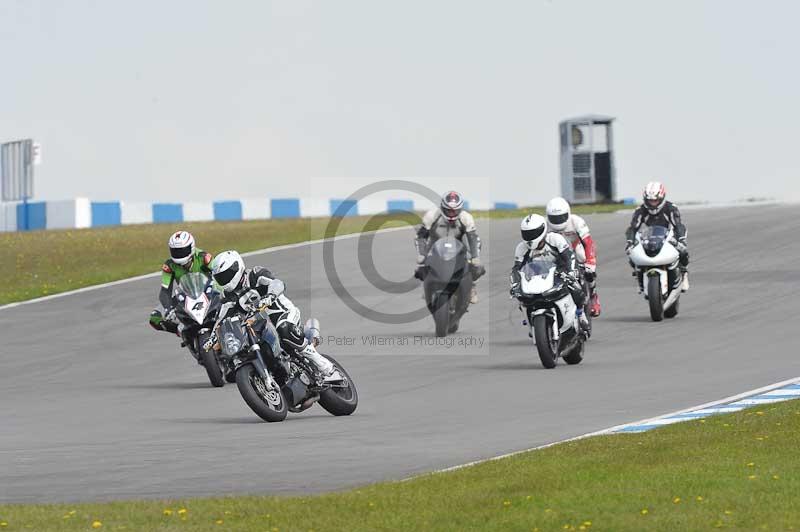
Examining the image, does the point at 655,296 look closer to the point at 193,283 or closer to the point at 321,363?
the point at 193,283

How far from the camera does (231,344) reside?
14.0 m

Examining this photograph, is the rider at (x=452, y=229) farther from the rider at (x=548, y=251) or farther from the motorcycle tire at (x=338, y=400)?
the motorcycle tire at (x=338, y=400)

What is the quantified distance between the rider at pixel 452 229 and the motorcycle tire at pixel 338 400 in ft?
20.8

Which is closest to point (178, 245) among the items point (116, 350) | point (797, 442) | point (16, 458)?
point (116, 350)

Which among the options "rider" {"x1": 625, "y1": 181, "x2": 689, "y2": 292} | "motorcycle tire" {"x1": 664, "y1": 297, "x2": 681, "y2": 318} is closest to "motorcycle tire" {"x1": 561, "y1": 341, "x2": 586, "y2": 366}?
"rider" {"x1": 625, "y1": 181, "x2": 689, "y2": 292}

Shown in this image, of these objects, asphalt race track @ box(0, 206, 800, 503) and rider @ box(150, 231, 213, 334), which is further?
rider @ box(150, 231, 213, 334)

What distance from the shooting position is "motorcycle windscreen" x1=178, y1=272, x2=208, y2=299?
18.7m

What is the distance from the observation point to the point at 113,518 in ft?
30.9

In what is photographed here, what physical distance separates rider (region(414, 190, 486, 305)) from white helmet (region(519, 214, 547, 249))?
108 inches

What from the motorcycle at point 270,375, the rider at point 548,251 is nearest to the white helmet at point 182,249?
the rider at point 548,251

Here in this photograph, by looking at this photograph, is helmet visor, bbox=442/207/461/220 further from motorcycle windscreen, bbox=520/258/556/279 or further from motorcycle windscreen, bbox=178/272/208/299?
motorcycle windscreen, bbox=178/272/208/299

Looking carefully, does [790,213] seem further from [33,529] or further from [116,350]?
[33,529]

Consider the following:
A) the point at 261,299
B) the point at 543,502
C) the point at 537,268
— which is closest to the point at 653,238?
the point at 537,268

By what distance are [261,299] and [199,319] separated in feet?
13.3
